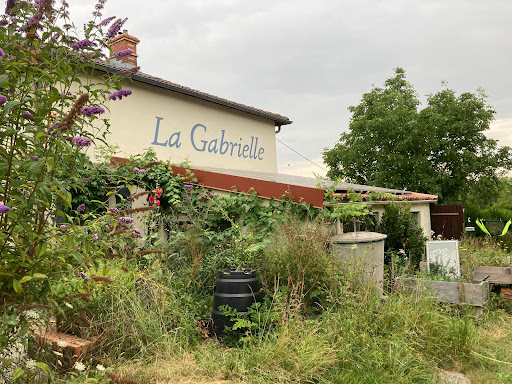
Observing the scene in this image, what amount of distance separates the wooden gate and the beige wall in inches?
287

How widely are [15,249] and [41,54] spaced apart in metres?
1.35

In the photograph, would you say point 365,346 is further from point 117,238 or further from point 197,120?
point 197,120

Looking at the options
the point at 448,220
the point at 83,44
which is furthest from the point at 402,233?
the point at 448,220

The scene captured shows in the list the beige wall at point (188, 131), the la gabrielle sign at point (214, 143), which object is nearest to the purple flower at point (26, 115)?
the beige wall at point (188, 131)

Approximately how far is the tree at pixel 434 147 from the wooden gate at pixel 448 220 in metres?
7.40

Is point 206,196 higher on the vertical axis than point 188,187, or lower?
lower

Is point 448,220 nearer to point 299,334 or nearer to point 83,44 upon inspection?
point 299,334

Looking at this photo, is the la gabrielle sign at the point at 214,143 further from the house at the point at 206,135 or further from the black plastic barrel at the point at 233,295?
the black plastic barrel at the point at 233,295

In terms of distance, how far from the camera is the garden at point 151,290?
2600 millimetres

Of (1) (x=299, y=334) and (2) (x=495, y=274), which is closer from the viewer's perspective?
(1) (x=299, y=334)

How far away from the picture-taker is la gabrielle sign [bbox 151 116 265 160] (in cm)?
1107

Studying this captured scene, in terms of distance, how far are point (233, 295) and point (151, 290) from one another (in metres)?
1.05

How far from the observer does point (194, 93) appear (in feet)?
37.8

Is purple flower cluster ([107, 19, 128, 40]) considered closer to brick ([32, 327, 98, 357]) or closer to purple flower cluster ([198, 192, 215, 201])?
brick ([32, 327, 98, 357])
